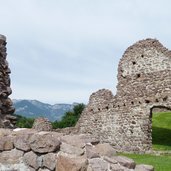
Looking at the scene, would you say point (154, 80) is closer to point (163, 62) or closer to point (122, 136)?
point (163, 62)

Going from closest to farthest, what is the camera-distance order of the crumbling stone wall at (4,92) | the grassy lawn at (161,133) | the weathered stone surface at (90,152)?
1. the weathered stone surface at (90,152)
2. the crumbling stone wall at (4,92)
3. the grassy lawn at (161,133)


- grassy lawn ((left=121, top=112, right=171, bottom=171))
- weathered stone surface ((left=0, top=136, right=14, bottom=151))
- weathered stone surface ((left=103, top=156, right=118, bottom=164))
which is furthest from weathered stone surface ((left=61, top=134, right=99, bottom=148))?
grassy lawn ((left=121, top=112, right=171, bottom=171))

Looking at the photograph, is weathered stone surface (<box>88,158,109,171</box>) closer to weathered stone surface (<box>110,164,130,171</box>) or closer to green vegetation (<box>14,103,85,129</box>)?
weathered stone surface (<box>110,164,130,171</box>)

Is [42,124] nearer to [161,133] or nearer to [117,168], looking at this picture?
[161,133]

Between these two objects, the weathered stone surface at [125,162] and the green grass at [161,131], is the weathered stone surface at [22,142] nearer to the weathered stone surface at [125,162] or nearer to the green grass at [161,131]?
the weathered stone surface at [125,162]

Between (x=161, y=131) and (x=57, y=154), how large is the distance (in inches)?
850

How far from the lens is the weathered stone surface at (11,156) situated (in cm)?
704

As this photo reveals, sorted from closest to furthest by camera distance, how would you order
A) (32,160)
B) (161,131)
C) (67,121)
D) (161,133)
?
(32,160) → (161,133) → (161,131) → (67,121)

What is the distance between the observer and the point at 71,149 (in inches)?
266

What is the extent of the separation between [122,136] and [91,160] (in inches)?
660

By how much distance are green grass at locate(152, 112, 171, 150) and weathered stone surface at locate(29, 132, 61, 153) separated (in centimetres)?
1580

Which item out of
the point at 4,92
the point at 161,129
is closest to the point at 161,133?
the point at 161,129

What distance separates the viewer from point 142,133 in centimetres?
2233

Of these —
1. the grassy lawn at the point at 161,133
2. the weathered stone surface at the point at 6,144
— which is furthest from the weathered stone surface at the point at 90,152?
the grassy lawn at the point at 161,133
